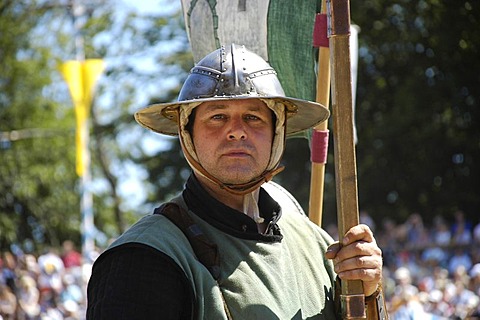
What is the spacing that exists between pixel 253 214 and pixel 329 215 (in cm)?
1767

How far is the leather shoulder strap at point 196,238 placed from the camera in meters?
3.10

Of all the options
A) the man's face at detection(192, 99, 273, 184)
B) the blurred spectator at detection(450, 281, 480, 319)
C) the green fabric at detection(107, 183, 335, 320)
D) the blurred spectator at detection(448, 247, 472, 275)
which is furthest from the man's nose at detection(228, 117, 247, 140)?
the blurred spectator at detection(448, 247, 472, 275)

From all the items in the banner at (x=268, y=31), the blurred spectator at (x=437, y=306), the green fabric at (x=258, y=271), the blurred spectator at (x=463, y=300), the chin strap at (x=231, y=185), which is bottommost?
the blurred spectator at (x=437, y=306)

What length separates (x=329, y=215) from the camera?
2102 centimetres

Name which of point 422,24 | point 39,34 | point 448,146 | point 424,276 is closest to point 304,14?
point 424,276

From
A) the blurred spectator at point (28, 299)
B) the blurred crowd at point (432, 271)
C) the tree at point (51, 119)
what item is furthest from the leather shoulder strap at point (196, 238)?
the tree at point (51, 119)

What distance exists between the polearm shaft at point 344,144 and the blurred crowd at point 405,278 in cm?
595

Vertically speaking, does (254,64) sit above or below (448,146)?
above

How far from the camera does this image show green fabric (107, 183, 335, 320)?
3008 millimetres

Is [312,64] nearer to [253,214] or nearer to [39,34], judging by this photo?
[253,214]

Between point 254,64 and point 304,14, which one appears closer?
point 254,64

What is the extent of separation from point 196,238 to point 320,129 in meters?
1.20

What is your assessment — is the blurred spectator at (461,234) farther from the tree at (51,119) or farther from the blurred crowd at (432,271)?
A: the tree at (51,119)

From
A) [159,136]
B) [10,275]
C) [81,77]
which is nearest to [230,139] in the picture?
[81,77]
